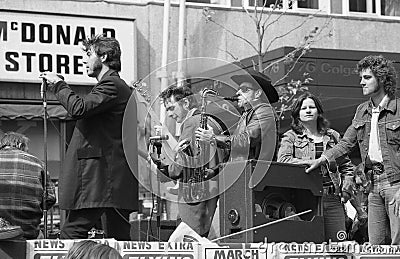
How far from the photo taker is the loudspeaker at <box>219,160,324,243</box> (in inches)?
229

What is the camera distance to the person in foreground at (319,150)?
6477 millimetres

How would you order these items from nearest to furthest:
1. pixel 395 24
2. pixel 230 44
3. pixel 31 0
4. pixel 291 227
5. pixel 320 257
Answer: pixel 320 257 < pixel 291 227 < pixel 31 0 < pixel 230 44 < pixel 395 24

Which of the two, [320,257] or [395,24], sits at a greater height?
[395,24]

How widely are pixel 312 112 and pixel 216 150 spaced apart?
0.98 meters

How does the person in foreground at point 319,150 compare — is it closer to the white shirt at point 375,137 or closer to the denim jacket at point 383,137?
the denim jacket at point 383,137

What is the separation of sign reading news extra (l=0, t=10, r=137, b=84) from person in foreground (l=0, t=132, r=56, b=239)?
20.1 ft

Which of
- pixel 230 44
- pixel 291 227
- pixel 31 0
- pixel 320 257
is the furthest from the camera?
pixel 230 44

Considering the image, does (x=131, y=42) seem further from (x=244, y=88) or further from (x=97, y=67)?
(x=244, y=88)

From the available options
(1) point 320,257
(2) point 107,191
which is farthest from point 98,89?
(1) point 320,257

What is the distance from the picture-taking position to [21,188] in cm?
679

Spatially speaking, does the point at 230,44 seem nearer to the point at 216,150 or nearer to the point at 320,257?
the point at 216,150

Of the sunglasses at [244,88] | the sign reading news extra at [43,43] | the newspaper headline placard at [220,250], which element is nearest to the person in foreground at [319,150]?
the sunglasses at [244,88]

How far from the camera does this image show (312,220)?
6.09 m

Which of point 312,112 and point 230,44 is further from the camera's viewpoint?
point 230,44
